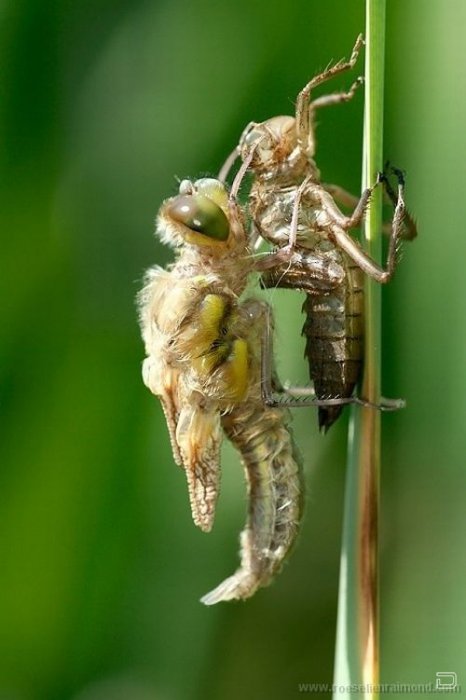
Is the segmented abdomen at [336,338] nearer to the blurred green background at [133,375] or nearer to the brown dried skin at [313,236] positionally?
the brown dried skin at [313,236]

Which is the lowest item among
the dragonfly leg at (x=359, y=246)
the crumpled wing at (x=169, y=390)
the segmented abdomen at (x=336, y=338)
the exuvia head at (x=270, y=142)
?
the crumpled wing at (x=169, y=390)

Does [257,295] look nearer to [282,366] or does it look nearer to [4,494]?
[282,366]

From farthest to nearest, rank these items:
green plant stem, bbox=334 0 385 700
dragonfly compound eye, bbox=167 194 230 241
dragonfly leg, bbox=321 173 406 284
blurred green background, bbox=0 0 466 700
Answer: blurred green background, bbox=0 0 466 700
dragonfly compound eye, bbox=167 194 230 241
dragonfly leg, bbox=321 173 406 284
green plant stem, bbox=334 0 385 700

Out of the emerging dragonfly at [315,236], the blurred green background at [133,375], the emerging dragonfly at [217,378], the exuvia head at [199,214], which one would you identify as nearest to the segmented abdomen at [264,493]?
the emerging dragonfly at [217,378]

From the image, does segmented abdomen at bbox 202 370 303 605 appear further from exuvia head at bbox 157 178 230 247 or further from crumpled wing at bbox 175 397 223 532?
exuvia head at bbox 157 178 230 247

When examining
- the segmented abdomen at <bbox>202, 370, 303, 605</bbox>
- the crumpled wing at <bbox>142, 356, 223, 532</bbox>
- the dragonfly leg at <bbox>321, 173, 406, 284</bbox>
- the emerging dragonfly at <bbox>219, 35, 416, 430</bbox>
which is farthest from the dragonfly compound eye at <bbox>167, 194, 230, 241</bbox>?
the segmented abdomen at <bbox>202, 370, 303, 605</bbox>

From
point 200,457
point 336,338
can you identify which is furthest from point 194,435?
point 336,338
